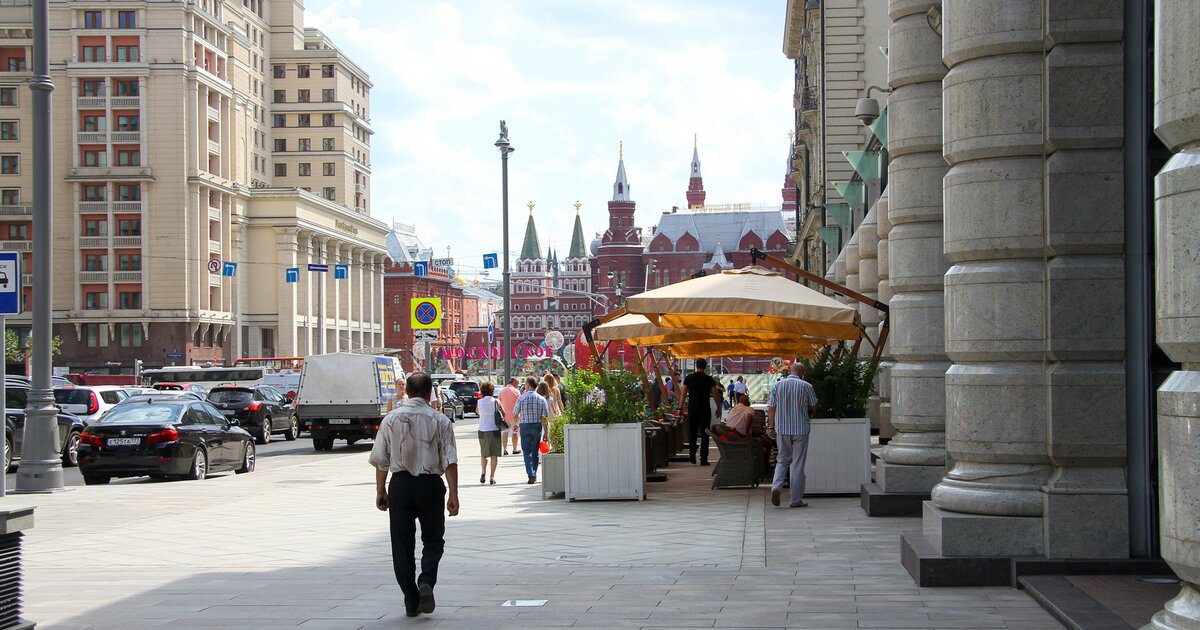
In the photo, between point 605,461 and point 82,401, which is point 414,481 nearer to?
point 605,461

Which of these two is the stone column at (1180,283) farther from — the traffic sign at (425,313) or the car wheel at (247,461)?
the traffic sign at (425,313)

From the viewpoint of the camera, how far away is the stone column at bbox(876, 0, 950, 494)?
13148 mm

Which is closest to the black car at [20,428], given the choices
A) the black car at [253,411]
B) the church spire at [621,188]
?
the black car at [253,411]

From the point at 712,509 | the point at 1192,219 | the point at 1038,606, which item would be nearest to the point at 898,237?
the point at 712,509

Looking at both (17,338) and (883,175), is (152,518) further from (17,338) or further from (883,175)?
(17,338)

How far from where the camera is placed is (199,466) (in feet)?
77.3

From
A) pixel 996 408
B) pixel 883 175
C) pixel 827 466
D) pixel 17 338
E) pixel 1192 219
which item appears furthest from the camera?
pixel 17 338

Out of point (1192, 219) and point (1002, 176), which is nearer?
point (1192, 219)

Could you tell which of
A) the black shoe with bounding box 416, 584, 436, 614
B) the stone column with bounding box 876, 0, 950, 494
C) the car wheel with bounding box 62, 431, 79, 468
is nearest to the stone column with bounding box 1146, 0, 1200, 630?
the black shoe with bounding box 416, 584, 436, 614

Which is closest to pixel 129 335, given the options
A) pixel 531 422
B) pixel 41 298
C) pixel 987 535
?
pixel 41 298

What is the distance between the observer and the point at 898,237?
13.8 meters

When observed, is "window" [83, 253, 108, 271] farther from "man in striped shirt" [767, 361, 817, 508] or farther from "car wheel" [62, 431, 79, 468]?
"man in striped shirt" [767, 361, 817, 508]

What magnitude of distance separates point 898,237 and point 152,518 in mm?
9175

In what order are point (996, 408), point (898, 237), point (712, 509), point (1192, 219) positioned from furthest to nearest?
point (712, 509), point (898, 237), point (996, 408), point (1192, 219)
